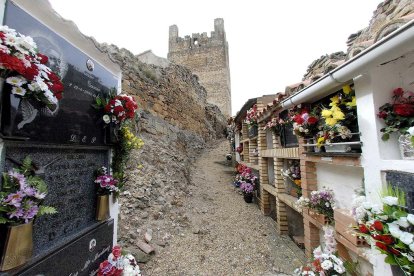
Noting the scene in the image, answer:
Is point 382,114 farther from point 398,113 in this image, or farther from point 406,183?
point 406,183

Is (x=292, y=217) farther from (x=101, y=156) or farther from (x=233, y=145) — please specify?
(x=233, y=145)

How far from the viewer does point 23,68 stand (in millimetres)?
1434

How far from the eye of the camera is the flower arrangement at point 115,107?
8.68 feet

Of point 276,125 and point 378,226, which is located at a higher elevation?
point 276,125

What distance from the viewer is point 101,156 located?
2.83 meters

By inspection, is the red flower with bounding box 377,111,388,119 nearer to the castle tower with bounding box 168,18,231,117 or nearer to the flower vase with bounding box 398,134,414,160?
the flower vase with bounding box 398,134,414,160

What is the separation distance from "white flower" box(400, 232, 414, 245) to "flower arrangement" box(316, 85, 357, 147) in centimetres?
124

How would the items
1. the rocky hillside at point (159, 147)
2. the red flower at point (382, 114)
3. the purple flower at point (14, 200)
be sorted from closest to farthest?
the purple flower at point (14, 200) < the red flower at point (382, 114) < the rocky hillside at point (159, 147)

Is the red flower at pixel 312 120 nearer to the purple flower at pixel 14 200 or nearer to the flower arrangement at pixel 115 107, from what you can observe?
the flower arrangement at pixel 115 107

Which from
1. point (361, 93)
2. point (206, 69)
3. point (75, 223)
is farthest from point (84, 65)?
point (206, 69)

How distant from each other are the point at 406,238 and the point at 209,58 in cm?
2557

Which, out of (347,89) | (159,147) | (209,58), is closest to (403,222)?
(347,89)

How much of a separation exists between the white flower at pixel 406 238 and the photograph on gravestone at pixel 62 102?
299cm

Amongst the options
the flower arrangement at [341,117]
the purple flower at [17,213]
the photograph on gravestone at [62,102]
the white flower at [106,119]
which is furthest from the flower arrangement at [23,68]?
the flower arrangement at [341,117]
